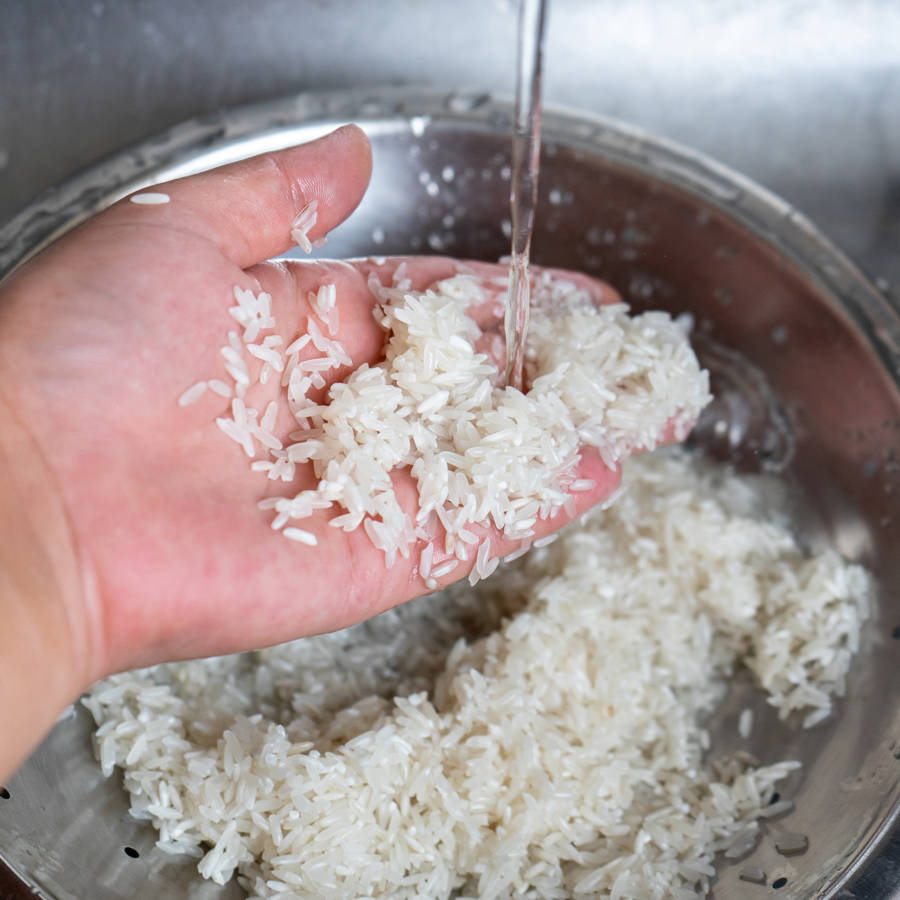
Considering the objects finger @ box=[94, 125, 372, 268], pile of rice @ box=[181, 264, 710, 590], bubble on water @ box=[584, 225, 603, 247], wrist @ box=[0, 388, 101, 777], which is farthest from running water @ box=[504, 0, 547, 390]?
wrist @ box=[0, 388, 101, 777]

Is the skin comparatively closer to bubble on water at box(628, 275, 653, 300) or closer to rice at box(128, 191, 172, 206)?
rice at box(128, 191, 172, 206)

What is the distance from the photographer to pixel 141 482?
1124mm

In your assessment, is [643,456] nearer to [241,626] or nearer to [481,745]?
[481,745]

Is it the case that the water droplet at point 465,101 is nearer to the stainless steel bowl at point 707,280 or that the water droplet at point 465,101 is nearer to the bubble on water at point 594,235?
the stainless steel bowl at point 707,280

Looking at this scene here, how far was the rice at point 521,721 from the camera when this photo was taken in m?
1.28

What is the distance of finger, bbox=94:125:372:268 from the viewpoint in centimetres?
126

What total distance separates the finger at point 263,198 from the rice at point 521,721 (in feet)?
2.20

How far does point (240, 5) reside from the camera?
2525mm

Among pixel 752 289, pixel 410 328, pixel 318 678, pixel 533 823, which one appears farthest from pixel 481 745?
pixel 752 289

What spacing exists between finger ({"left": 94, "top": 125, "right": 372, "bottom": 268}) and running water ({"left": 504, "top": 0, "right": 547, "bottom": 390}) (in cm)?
27

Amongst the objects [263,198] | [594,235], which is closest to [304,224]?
[263,198]

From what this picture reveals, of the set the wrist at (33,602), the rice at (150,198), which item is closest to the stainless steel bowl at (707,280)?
the wrist at (33,602)

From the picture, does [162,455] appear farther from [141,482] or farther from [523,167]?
[523,167]

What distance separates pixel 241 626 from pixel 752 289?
1.17 metres
